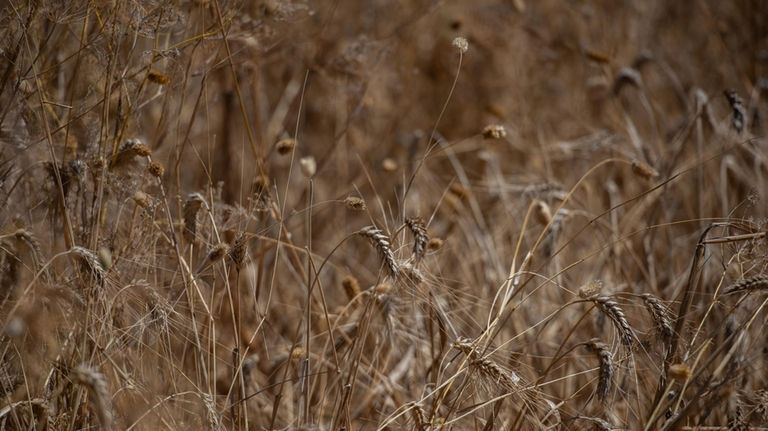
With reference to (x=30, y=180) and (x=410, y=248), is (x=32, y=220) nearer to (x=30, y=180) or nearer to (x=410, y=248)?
(x=30, y=180)

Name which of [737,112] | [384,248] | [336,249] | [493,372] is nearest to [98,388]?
[384,248]

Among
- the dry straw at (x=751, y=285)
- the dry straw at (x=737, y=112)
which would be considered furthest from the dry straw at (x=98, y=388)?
the dry straw at (x=737, y=112)

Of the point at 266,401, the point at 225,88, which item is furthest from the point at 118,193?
the point at 225,88

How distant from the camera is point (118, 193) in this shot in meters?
1.94

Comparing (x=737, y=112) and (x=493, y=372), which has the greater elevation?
(x=737, y=112)

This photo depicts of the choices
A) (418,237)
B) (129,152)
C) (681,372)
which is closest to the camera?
(681,372)

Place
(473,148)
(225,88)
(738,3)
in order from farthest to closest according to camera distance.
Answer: (738,3)
(473,148)
(225,88)

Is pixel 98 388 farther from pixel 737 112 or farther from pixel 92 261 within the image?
pixel 737 112

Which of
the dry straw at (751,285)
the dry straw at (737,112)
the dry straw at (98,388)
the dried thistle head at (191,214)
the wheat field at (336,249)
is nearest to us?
the dry straw at (98,388)

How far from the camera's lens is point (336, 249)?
269 centimetres

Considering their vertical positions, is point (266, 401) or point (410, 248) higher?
point (410, 248)

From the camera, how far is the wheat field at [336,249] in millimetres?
1695

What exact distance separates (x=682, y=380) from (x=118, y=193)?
4.86 feet

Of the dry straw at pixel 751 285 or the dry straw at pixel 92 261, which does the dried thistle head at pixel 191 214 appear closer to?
the dry straw at pixel 92 261
